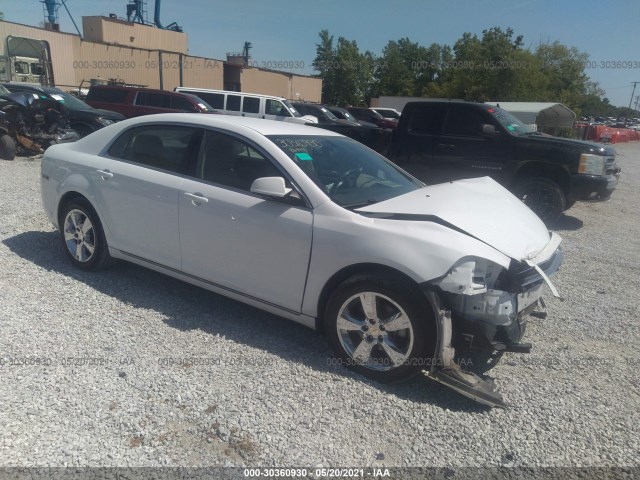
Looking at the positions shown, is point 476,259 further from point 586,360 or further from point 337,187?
point 586,360

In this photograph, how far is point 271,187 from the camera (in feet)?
11.5

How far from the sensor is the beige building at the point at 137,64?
30.9 meters

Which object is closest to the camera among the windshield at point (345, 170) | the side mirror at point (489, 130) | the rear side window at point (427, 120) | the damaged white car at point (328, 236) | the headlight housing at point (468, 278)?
the headlight housing at point (468, 278)

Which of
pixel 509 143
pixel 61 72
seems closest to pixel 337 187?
pixel 509 143

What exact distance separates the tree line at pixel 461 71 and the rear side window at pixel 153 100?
3087 cm

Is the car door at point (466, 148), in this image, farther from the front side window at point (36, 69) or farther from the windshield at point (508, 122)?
the front side window at point (36, 69)

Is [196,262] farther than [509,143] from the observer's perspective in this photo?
No

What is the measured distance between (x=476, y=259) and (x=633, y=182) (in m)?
14.9

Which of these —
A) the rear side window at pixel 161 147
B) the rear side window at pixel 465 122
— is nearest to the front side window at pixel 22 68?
the rear side window at pixel 465 122

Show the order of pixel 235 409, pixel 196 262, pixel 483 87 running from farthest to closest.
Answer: pixel 483 87 < pixel 196 262 < pixel 235 409

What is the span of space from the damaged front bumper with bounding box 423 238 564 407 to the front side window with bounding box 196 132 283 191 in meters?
1.49

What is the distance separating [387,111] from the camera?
29672mm


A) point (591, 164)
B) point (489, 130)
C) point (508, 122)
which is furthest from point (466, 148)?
point (591, 164)

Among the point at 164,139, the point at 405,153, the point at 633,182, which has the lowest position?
the point at 633,182
